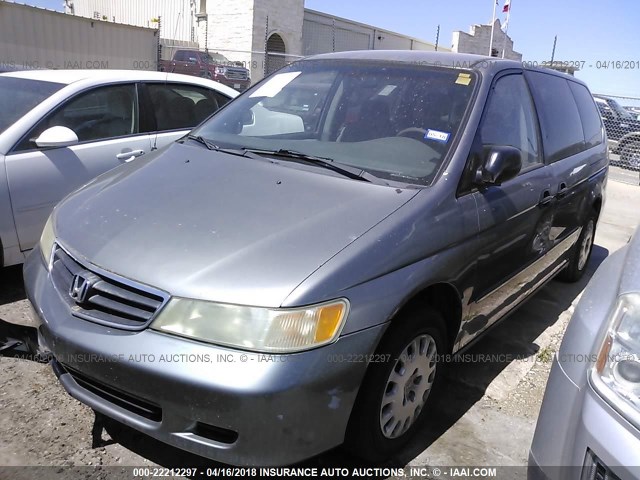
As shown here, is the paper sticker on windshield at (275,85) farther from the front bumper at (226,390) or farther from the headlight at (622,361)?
the headlight at (622,361)

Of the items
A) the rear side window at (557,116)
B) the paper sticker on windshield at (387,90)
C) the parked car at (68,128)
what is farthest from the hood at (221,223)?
the rear side window at (557,116)

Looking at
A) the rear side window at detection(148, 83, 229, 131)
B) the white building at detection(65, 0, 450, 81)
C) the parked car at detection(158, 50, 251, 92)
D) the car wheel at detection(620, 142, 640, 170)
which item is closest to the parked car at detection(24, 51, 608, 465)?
the rear side window at detection(148, 83, 229, 131)

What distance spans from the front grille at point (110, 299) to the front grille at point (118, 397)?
263 millimetres

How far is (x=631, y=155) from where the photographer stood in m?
13.0

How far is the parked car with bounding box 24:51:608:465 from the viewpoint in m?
1.91

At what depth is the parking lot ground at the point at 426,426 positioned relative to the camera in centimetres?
242

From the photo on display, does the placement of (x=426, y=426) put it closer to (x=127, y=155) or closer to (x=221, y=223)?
(x=221, y=223)

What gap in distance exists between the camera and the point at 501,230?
9.49 ft

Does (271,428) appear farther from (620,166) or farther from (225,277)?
(620,166)

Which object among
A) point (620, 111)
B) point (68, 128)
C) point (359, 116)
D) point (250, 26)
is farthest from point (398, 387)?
point (250, 26)

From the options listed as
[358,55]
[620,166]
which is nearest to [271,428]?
[358,55]

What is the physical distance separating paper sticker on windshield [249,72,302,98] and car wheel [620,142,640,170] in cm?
1202

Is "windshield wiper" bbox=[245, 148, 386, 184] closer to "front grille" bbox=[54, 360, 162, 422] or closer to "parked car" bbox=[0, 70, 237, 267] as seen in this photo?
"front grille" bbox=[54, 360, 162, 422]

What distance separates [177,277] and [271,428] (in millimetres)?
632
